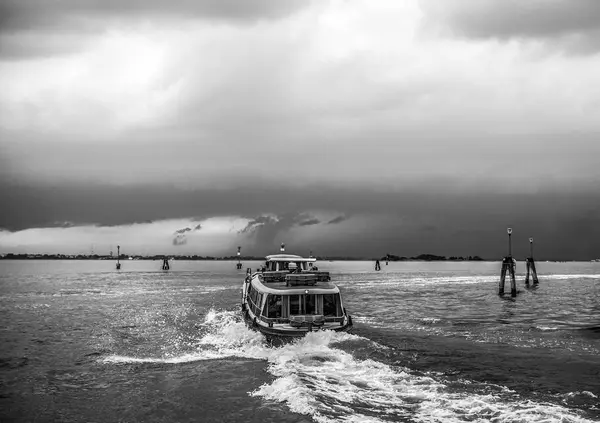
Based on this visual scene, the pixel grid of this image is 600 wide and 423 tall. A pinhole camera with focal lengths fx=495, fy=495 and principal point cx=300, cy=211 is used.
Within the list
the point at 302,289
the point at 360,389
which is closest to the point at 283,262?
the point at 302,289

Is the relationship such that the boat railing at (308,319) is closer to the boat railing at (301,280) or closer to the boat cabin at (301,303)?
the boat cabin at (301,303)

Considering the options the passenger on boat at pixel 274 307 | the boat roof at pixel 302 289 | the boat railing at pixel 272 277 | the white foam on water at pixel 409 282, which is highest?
the boat railing at pixel 272 277

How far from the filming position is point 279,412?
17.8 meters

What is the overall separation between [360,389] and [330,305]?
10611 millimetres

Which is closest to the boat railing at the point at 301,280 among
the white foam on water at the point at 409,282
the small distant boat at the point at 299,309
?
the small distant boat at the point at 299,309

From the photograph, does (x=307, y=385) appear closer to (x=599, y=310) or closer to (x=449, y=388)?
(x=449, y=388)

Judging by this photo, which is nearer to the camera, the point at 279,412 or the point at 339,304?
the point at 279,412

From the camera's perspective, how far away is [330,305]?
30.6m

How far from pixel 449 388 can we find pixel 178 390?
1136 cm

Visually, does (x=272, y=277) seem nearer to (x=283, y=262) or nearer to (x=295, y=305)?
(x=295, y=305)

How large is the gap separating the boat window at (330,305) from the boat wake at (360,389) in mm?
2187

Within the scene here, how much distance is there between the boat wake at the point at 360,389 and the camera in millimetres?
16969

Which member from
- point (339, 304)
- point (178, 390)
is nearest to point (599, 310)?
point (339, 304)

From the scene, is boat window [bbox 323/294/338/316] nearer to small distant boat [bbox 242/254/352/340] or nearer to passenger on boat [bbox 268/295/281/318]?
small distant boat [bbox 242/254/352/340]
